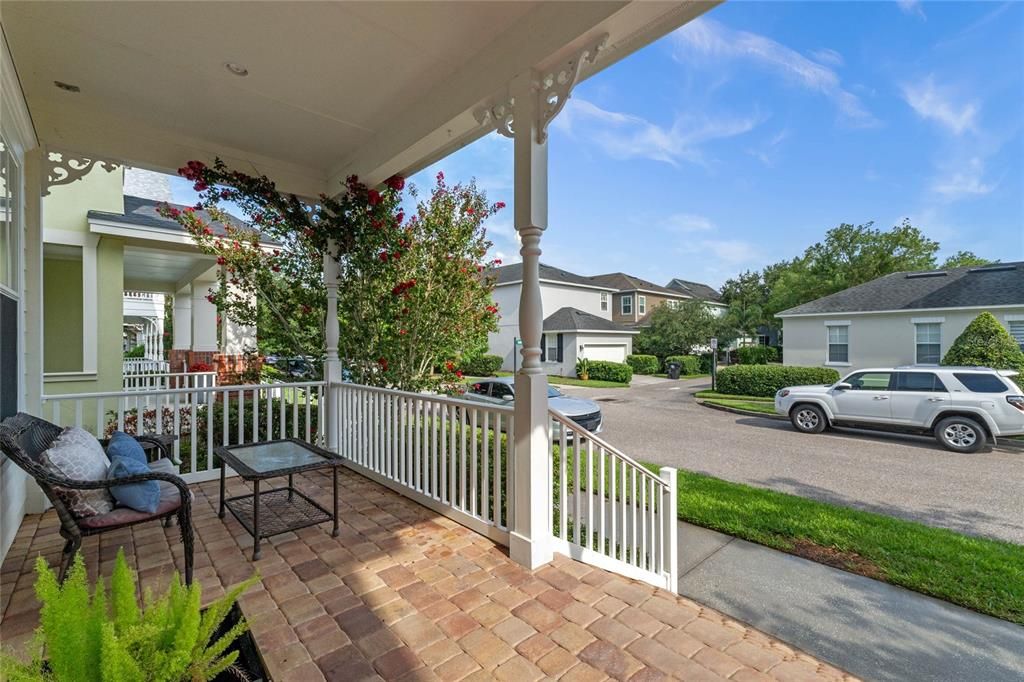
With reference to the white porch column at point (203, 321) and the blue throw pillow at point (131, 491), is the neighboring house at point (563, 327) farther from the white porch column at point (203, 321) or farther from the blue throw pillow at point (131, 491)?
the blue throw pillow at point (131, 491)

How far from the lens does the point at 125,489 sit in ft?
7.77

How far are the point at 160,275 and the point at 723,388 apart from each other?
15.9m

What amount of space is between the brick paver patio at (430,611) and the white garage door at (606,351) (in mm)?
18529

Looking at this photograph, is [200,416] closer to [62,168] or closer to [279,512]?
[62,168]

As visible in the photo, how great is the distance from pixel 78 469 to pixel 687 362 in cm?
2247

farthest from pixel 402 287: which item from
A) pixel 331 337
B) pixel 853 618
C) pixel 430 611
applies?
pixel 853 618

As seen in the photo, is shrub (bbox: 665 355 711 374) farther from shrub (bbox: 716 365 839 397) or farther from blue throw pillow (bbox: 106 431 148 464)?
blue throw pillow (bbox: 106 431 148 464)

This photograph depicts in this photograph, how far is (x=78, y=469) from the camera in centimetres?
228

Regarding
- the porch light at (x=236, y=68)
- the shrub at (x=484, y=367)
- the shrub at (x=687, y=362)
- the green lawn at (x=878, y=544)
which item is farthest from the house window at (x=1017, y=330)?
the porch light at (x=236, y=68)

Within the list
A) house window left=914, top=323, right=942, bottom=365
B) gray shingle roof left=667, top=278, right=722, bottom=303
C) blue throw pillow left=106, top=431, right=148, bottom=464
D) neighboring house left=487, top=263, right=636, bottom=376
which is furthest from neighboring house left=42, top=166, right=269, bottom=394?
gray shingle roof left=667, top=278, right=722, bottom=303

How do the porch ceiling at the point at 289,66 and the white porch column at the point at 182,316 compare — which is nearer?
the porch ceiling at the point at 289,66

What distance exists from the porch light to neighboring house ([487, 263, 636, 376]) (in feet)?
54.4

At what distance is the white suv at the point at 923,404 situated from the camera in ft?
23.4

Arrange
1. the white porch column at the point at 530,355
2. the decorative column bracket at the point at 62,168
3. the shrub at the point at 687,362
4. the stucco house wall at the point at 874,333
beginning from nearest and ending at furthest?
the white porch column at the point at 530,355 < the decorative column bracket at the point at 62,168 < the stucco house wall at the point at 874,333 < the shrub at the point at 687,362
